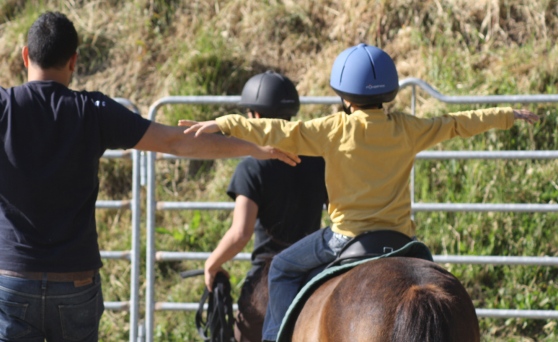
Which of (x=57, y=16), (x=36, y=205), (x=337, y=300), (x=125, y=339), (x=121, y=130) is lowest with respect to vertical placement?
(x=125, y=339)

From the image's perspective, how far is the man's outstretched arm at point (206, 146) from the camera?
4.10m

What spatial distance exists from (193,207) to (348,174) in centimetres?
246

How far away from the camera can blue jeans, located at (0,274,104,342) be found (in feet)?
12.4

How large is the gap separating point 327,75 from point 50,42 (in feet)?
15.2

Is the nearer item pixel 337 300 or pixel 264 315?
pixel 337 300

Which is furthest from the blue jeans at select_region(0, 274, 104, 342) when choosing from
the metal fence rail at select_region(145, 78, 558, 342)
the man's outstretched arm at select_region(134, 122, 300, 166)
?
the metal fence rail at select_region(145, 78, 558, 342)

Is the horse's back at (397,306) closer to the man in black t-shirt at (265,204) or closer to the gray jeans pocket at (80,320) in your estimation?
the gray jeans pocket at (80,320)

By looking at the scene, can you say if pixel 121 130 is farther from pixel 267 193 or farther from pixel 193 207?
pixel 193 207

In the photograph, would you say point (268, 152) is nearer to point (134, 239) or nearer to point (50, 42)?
point (50, 42)

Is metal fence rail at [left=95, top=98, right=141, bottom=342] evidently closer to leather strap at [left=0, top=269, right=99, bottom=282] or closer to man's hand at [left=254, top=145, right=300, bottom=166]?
man's hand at [left=254, top=145, right=300, bottom=166]

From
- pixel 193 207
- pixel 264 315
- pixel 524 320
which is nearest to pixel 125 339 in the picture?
pixel 193 207

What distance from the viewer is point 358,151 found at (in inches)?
160

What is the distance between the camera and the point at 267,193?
4863 mm

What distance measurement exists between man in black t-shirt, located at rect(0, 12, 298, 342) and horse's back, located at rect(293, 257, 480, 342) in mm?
1084
